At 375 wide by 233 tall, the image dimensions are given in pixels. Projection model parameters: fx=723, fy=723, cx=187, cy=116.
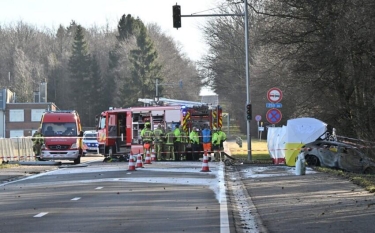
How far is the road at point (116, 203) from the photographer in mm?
12203

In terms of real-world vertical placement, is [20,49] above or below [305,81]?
above

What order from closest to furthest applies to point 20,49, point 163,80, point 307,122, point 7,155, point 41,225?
point 41,225 < point 307,122 < point 7,155 < point 163,80 < point 20,49

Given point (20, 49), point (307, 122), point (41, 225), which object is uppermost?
point (20, 49)

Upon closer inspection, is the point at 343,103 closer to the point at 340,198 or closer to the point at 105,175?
the point at 105,175

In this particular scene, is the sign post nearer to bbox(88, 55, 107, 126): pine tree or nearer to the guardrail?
the guardrail

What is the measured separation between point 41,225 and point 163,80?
8864 cm

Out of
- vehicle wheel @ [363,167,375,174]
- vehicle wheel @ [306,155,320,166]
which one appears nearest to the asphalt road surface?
vehicle wheel @ [363,167,375,174]

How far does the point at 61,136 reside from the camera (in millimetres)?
37188

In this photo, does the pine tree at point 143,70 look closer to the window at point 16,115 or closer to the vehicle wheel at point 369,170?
the window at point 16,115

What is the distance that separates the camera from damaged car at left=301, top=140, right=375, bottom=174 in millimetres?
26734

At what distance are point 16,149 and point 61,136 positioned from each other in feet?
8.79

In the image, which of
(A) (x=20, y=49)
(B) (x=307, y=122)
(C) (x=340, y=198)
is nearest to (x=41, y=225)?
(C) (x=340, y=198)

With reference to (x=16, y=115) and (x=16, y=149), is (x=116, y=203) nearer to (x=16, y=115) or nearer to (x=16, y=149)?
(x=16, y=149)

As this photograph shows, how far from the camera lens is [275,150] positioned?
33531 millimetres
